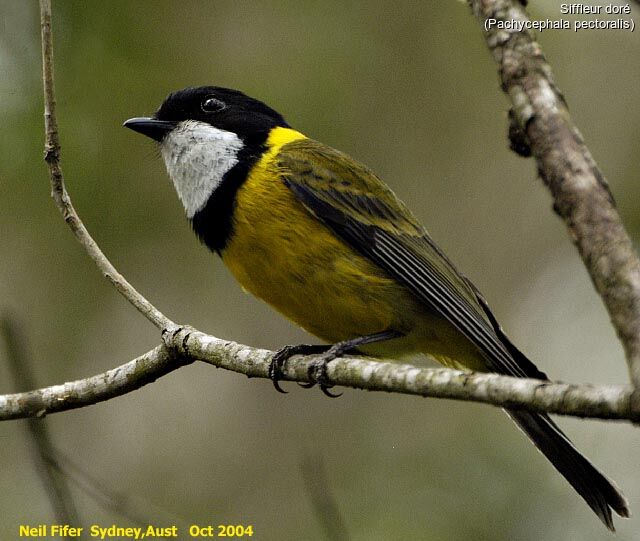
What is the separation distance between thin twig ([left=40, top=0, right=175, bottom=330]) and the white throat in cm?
68

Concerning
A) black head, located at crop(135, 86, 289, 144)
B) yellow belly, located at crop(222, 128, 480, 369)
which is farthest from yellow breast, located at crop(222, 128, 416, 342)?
Result: black head, located at crop(135, 86, 289, 144)

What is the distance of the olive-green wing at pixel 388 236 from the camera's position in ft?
12.8

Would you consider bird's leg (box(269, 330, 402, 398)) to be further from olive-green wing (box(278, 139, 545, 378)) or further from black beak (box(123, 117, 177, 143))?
black beak (box(123, 117, 177, 143))

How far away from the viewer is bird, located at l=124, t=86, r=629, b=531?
389 cm

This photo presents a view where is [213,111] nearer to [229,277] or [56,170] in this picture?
[56,170]

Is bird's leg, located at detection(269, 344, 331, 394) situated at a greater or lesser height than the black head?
lesser

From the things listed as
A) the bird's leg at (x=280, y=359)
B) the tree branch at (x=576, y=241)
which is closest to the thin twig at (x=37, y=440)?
the bird's leg at (x=280, y=359)

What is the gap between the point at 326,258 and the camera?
395 centimetres

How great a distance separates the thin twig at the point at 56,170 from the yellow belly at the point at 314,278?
51 cm

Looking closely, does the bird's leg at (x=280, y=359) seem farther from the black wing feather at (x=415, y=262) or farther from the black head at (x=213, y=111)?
the black head at (x=213, y=111)

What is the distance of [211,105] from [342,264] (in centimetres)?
132

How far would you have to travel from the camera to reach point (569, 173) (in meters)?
2.11

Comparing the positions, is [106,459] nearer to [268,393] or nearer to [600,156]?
[268,393]

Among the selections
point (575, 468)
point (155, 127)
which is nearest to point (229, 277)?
point (155, 127)
